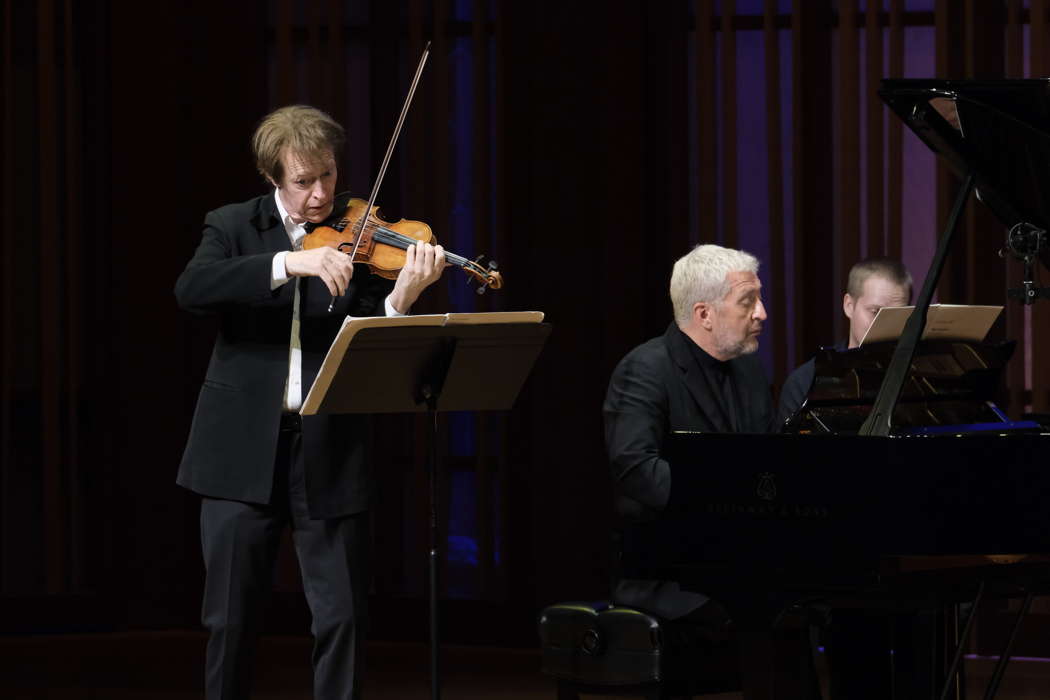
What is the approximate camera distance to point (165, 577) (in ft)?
17.9

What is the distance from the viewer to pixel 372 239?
9.64ft

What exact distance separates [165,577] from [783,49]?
289 cm

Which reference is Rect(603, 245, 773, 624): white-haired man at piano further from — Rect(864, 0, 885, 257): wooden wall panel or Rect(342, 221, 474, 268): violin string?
Rect(864, 0, 885, 257): wooden wall panel

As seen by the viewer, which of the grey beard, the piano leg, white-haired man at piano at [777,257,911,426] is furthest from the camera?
white-haired man at piano at [777,257,911,426]

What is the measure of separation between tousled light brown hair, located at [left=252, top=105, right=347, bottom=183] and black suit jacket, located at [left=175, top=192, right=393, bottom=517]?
0.12 metres

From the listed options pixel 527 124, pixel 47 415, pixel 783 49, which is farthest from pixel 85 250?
pixel 783 49

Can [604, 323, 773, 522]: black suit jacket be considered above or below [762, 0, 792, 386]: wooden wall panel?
below

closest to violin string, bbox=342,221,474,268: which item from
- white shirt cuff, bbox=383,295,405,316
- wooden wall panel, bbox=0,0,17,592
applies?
white shirt cuff, bbox=383,295,405,316

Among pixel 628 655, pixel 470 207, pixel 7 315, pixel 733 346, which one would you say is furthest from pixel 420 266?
pixel 7 315

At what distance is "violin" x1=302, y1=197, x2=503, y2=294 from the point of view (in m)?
2.93

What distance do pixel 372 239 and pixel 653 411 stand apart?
2.43 feet

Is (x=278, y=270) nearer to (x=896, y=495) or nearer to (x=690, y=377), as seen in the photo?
(x=690, y=377)

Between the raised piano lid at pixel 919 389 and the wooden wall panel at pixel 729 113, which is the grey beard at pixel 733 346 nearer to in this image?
the raised piano lid at pixel 919 389

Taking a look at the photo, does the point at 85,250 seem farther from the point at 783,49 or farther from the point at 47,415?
the point at 783,49
